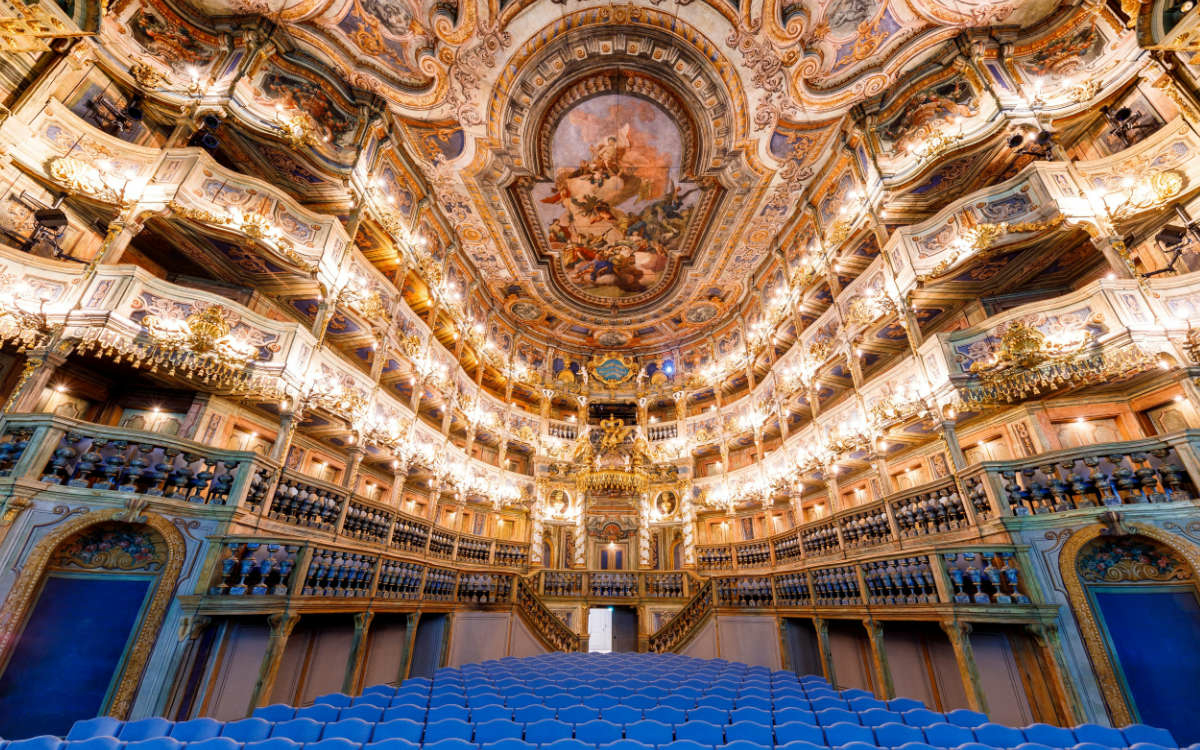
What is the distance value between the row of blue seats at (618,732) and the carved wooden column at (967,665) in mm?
2816

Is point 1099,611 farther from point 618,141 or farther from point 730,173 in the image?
point 618,141

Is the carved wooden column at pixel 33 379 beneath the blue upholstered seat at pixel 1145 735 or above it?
above

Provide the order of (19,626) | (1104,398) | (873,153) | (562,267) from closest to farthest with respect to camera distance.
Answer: (19,626), (1104,398), (873,153), (562,267)

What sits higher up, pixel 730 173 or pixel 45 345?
pixel 730 173

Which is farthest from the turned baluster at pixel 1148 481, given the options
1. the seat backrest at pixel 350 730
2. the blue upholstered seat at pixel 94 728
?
the blue upholstered seat at pixel 94 728

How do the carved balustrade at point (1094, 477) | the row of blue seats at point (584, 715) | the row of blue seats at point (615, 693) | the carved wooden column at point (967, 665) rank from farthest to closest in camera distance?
the carved balustrade at point (1094, 477) < the carved wooden column at point (967, 665) < the row of blue seats at point (615, 693) < the row of blue seats at point (584, 715)

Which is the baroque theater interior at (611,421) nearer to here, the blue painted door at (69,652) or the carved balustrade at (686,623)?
the blue painted door at (69,652)

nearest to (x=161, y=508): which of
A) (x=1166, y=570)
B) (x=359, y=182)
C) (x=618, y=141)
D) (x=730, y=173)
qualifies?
(x=359, y=182)

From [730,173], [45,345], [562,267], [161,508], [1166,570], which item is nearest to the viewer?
[1166,570]

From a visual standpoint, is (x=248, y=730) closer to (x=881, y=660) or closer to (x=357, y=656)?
(x=357, y=656)

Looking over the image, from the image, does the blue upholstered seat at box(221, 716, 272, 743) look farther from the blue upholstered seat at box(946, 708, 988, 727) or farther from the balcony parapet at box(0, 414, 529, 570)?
the blue upholstered seat at box(946, 708, 988, 727)

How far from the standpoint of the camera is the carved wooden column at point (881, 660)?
844 cm

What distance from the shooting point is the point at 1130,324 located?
9109 millimetres

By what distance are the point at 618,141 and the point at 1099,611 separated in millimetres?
18755
